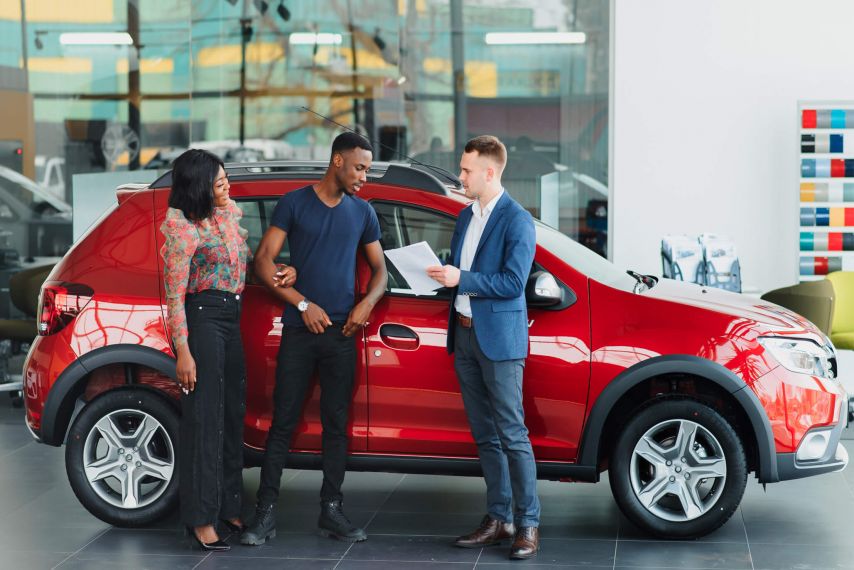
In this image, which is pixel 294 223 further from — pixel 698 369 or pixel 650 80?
pixel 650 80

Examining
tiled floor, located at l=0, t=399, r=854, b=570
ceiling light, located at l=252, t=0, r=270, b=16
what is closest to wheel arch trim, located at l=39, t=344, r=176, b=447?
tiled floor, located at l=0, t=399, r=854, b=570

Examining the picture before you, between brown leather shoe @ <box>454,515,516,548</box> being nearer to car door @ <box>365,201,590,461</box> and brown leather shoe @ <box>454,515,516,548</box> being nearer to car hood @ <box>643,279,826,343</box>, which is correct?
car door @ <box>365,201,590,461</box>

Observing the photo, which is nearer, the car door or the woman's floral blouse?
the woman's floral blouse

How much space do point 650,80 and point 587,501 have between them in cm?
453

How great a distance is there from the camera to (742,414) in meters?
5.97

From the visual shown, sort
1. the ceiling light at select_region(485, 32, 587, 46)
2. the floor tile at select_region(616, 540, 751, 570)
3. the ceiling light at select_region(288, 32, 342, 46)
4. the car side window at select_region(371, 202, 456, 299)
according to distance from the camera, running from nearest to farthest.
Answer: the floor tile at select_region(616, 540, 751, 570) < the car side window at select_region(371, 202, 456, 299) < the ceiling light at select_region(485, 32, 587, 46) < the ceiling light at select_region(288, 32, 342, 46)

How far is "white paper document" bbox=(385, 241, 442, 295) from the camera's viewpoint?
5.68 meters

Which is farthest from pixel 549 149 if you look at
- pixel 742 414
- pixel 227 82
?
pixel 742 414

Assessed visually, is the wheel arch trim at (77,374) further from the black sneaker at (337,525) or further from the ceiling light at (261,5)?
the ceiling light at (261,5)

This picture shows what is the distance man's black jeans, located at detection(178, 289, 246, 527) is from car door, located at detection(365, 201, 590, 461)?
633mm

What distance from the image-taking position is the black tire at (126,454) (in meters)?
6.16

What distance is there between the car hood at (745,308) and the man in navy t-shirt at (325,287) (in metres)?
1.39

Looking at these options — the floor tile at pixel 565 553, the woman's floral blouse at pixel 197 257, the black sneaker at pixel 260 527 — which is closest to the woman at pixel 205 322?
the woman's floral blouse at pixel 197 257

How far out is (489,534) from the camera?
593 centimetres
